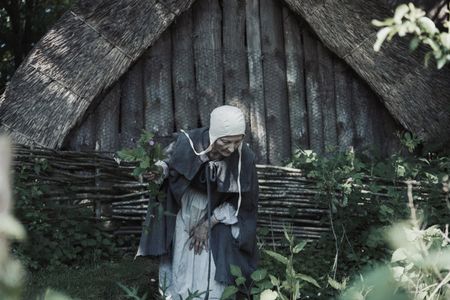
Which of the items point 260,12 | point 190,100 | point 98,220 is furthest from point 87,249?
point 260,12

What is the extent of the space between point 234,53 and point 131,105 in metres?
0.97

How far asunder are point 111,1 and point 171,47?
0.64 metres

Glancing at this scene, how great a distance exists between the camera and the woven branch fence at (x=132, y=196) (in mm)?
6898

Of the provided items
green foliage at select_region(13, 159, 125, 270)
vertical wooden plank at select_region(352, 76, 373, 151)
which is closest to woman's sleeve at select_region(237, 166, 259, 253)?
green foliage at select_region(13, 159, 125, 270)

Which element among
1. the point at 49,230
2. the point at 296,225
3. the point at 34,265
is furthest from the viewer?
the point at 296,225

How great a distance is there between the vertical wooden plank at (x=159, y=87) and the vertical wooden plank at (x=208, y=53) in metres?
0.24

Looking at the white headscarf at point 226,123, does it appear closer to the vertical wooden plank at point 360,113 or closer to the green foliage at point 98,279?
the green foliage at point 98,279

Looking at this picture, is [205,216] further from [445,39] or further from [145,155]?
[445,39]

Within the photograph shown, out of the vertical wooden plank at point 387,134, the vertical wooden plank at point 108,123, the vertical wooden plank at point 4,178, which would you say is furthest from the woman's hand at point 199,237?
the vertical wooden plank at point 4,178

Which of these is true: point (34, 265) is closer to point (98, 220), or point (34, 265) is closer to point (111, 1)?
point (98, 220)

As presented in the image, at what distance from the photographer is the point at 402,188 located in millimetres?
6824

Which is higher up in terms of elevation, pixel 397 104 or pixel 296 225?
pixel 397 104

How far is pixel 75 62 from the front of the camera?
22.4 feet

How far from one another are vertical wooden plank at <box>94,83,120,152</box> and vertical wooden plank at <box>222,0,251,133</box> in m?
0.95
